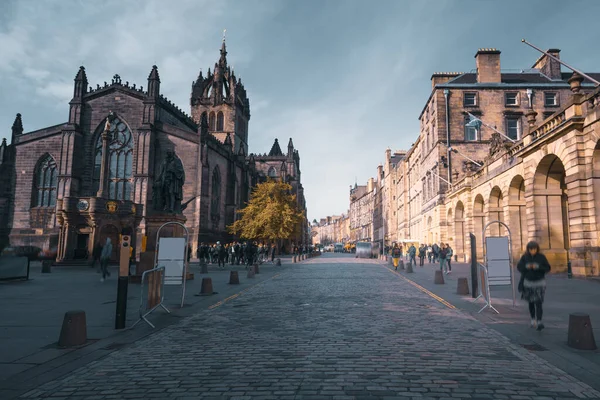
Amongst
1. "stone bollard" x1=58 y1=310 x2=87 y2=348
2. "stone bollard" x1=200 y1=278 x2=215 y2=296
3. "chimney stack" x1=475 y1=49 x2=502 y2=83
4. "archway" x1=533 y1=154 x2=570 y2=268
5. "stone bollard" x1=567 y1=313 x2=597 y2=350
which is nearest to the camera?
"stone bollard" x1=567 y1=313 x2=597 y2=350

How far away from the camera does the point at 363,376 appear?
4926mm

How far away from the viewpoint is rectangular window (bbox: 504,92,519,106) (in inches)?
1620

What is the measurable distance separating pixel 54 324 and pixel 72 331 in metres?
2.15

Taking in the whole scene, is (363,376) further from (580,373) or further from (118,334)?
(118,334)

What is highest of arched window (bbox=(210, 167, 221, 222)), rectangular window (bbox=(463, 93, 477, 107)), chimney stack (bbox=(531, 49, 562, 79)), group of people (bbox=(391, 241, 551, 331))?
chimney stack (bbox=(531, 49, 562, 79))

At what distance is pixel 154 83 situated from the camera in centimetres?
4288

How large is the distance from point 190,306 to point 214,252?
23428 millimetres

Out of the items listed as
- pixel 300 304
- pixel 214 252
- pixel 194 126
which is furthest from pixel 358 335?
pixel 194 126

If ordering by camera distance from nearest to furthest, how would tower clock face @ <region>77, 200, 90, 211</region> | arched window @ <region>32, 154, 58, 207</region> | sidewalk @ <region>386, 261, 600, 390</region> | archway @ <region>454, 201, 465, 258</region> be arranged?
sidewalk @ <region>386, 261, 600, 390</region> → tower clock face @ <region>77, 200, 90, 211</region> → archway @ <region>454, 201, 465, 258</region> → arched window @ <region>32, 154, 58, 207</region>

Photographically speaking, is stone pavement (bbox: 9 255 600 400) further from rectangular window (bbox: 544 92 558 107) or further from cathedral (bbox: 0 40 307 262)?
rectangular window (bbox: 544 92 558 107)

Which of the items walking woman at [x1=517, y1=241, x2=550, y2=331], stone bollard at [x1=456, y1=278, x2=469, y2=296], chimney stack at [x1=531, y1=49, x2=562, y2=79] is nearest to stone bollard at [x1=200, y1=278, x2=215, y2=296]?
stone bollard at [x1=456, y1=278, x2=469, y2=296]

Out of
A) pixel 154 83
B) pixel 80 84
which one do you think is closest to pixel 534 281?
pixel 154 83

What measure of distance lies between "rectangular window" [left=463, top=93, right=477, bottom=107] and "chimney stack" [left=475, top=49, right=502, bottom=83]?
1768mm

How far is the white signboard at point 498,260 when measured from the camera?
10539 mm
